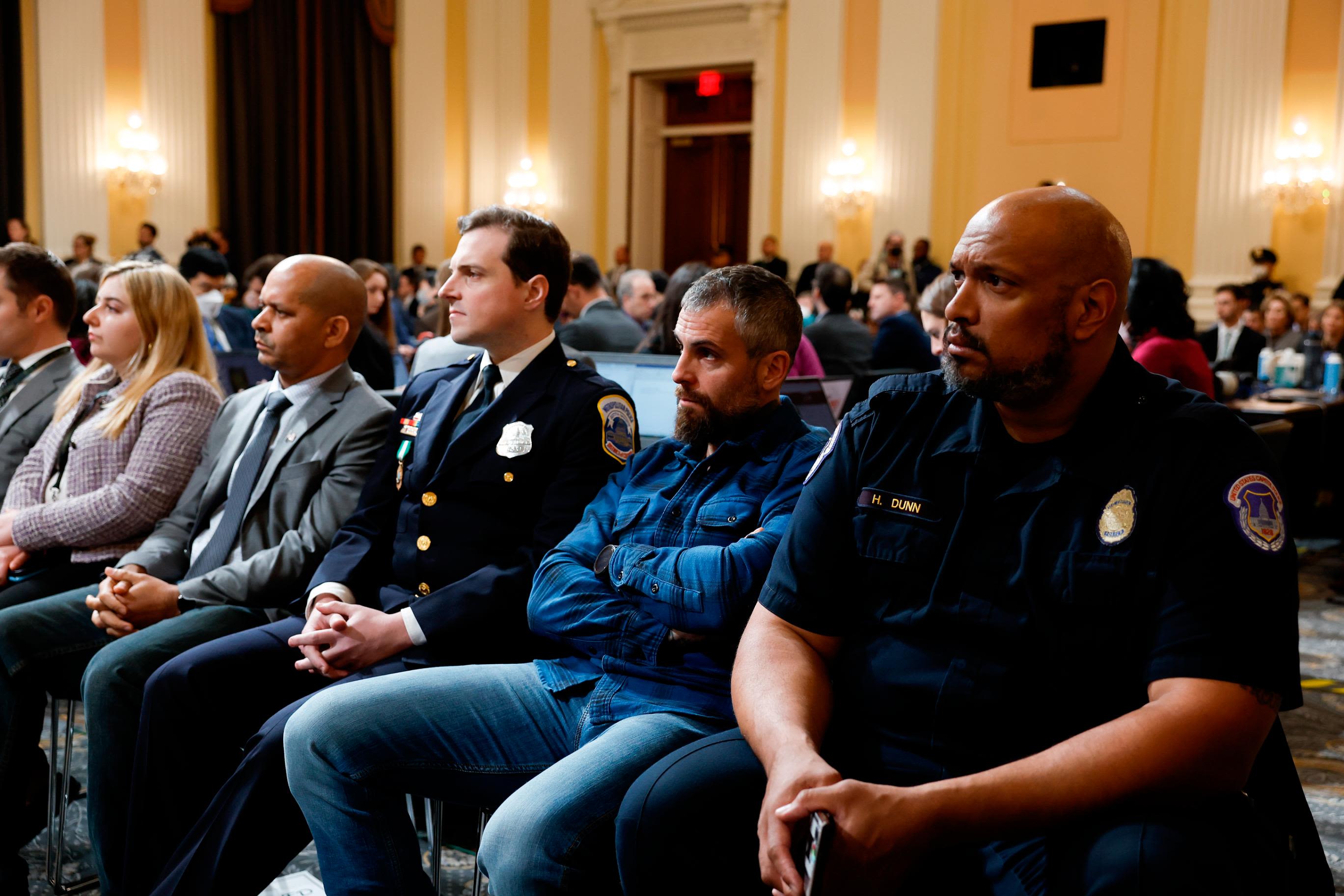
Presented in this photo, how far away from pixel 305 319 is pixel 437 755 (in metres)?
1.12

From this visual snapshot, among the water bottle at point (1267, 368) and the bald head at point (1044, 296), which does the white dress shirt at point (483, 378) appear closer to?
the bald head at point (1044, 296)

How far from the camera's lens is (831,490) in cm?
153

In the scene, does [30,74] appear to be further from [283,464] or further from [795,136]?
[283,464]

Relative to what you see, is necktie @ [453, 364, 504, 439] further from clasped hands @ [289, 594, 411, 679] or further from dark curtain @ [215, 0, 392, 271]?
dark curtain @ [215, 0, 392, 271]

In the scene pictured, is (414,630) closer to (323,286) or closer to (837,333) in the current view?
(323,286)

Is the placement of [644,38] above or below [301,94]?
above

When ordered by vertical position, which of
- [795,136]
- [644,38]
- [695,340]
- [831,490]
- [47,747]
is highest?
[644,38]

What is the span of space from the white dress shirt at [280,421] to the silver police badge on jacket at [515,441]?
1.90 feet

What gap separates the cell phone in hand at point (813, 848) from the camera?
46.7 inches

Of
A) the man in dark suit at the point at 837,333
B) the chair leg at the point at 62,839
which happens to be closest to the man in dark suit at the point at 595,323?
the man in dark suit at the point at 837,333

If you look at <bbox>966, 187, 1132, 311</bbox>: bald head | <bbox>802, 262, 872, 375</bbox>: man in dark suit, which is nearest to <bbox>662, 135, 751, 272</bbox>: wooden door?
<bbox>802, 262, 872, 375</bbox>: man in dark suit

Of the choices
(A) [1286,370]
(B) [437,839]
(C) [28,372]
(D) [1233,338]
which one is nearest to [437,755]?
(B) [437,839]

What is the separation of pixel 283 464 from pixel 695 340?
101 centimetres

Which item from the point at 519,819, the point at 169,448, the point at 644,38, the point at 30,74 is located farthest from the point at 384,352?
the point at 644,38
